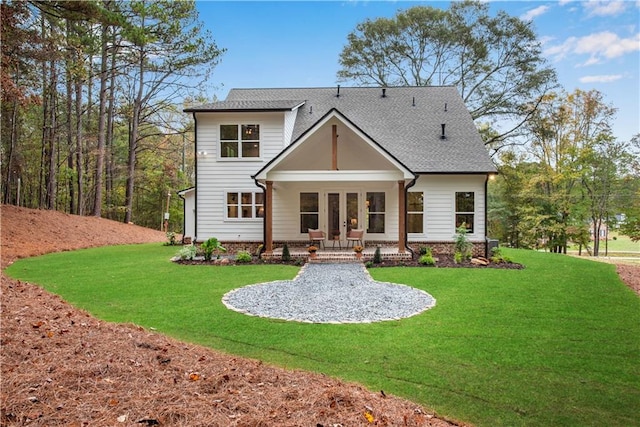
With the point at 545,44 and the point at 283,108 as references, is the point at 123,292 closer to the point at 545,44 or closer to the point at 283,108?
the point at 283,108

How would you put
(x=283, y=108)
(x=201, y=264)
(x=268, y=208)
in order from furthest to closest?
(x=283, y=108) < (x=268, y=208) < (x=201, y=264)

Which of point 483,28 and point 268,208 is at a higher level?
point 483,28

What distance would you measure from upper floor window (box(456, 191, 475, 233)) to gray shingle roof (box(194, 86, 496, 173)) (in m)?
1.01

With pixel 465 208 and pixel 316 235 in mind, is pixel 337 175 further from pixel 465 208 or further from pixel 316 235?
pixel 465 208

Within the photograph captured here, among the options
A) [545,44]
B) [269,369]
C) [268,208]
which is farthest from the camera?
[545,44]

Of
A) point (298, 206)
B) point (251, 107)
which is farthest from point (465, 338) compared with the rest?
point (251, 107)

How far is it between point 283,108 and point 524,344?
11.1m

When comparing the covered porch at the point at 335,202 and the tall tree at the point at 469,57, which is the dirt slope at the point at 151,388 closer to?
the covered porch at the point at 335,202

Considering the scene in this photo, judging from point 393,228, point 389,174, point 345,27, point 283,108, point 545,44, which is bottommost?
point 393,228

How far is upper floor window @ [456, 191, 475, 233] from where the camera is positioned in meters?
14.1

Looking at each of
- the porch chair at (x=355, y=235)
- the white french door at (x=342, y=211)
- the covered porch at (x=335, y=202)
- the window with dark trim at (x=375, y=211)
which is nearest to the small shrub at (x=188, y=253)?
the covered porch at (x=335, y=202)

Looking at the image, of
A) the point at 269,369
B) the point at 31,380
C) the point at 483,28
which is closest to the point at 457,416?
the point at 269,369

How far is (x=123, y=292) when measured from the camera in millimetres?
7859

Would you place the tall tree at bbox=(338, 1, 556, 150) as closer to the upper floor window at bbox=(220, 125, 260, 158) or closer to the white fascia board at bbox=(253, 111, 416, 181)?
the upper floor window at bbox=(220, 125, 260, 158)
